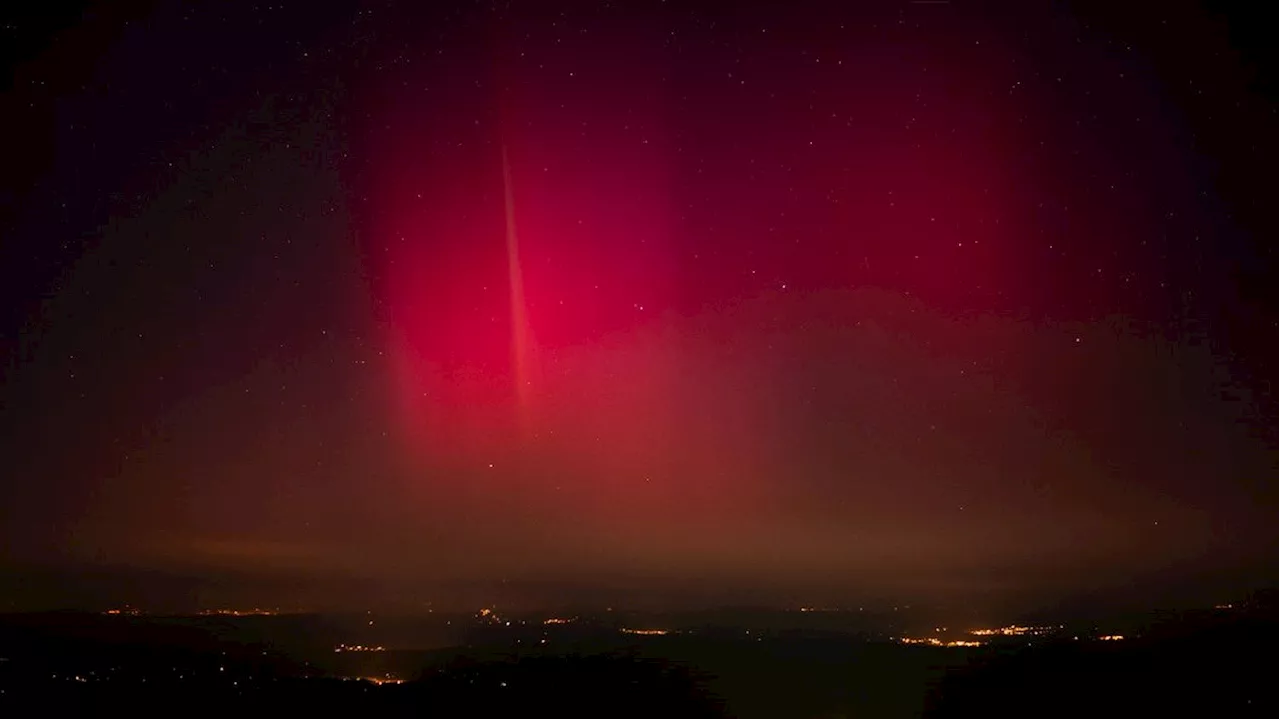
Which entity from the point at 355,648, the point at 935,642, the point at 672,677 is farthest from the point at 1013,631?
the point at 355,648

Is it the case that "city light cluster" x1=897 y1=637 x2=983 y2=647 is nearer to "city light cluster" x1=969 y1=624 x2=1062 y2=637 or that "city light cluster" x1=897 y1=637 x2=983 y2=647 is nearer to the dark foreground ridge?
the dark foreground ridge

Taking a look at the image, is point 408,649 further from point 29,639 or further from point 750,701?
point 750,701

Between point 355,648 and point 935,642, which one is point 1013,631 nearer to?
point 935,642

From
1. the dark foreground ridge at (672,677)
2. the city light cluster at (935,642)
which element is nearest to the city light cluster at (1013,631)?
the city light cluster at (935,642)

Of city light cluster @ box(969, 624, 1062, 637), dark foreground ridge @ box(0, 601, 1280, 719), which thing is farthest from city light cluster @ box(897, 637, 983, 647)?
city light cluster @ box(969, 624, 1062, 637)

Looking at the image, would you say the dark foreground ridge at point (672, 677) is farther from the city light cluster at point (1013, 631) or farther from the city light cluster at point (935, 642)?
the city light cluster at point (1013, 631)

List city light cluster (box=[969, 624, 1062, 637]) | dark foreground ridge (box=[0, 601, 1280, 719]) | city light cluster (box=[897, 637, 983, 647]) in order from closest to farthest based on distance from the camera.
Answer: dark foreground ridge (box=[0, 601, 1280, 719])
city light cluster (box=[897, 637, 983, 647])
city light cluster (box=[969, 624, 1062, 637])

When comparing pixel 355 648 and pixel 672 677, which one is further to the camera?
pixel 355 648

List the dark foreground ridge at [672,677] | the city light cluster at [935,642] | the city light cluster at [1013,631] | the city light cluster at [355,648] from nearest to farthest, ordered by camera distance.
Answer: the dark foreground ridge at [672,677], the city light cluster at [935,642], the city light cluster at [1013,631], the city light cluster at [355,648]

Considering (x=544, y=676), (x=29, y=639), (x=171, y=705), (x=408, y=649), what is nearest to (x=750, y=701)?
(x=544, y=676)

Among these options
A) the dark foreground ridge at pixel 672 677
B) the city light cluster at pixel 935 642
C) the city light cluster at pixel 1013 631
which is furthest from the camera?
the city light cluster at pixel 1013 631

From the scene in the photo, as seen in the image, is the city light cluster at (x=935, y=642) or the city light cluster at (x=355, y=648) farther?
the city light cluster at (x=355, y=648)

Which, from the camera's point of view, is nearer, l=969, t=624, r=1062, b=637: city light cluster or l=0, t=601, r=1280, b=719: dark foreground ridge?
l=0, t=601, r=1280, b=719: dark foreground ridge
